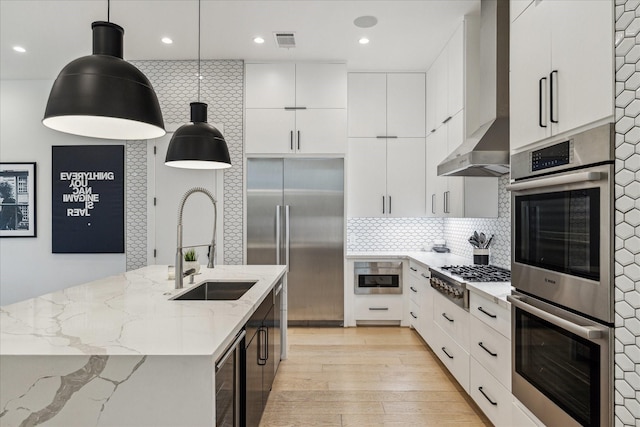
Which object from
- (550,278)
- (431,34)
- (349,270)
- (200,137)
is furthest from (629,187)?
(349,270)

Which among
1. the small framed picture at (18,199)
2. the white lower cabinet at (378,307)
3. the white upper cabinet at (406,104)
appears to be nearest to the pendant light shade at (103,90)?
the white lower cabinet at (378,307)

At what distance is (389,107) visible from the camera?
4.89 meters

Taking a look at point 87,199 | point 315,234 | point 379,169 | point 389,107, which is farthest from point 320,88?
point 87,199

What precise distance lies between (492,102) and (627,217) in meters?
1.96

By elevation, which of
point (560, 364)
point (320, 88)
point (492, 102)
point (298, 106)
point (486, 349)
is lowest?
point (486, 349)

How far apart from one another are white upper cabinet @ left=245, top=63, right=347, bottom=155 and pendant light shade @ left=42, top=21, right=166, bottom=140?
297 cm

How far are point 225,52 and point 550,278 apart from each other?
13.2ft

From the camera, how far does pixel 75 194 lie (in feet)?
16.2

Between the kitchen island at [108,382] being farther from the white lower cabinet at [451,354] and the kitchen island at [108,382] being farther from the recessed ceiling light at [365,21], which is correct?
the recessed ceiling light at [365,21]

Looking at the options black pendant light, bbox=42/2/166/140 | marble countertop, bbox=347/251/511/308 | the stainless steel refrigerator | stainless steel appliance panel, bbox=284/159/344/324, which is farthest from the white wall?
black pendant light, bbox=42/2/166/140

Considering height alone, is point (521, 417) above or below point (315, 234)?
below

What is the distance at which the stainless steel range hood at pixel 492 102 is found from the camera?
2797mm

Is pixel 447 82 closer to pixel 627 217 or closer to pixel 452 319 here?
pixel 452 319

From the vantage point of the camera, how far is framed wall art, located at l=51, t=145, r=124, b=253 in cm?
485
